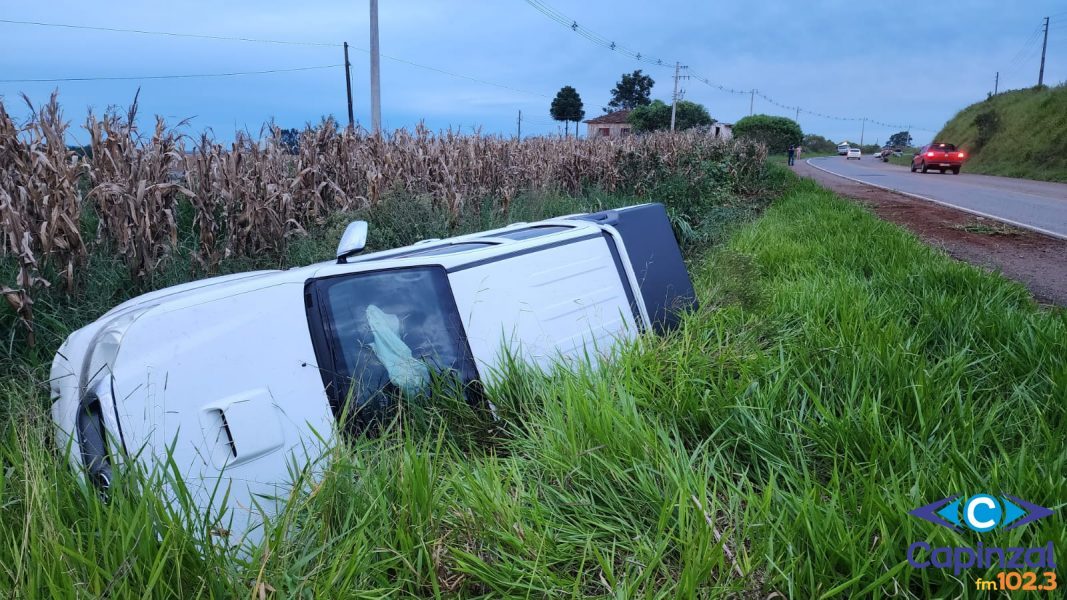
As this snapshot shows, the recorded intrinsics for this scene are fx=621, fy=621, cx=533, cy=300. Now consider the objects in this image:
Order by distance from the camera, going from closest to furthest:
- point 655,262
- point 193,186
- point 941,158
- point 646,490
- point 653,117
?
point 646,490 < point 655,262 < point 193,186 < point 941,158 < point 653,117

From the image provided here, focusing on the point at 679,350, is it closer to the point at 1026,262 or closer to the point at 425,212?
the point at 425,212

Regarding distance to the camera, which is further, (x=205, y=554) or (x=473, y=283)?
(x=473, y=283)

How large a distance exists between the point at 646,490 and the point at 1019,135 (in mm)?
44301

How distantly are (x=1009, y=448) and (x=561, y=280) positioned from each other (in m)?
2.11

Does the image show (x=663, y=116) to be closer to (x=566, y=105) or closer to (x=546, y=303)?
(x=566, y=105)

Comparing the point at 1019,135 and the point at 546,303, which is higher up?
the point at 1019,135

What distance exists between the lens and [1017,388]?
277 cm

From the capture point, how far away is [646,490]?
2.05 metres

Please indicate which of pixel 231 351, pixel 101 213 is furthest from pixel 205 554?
pixel 101 213

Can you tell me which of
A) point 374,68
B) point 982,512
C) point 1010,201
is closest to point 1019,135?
point 1010,201

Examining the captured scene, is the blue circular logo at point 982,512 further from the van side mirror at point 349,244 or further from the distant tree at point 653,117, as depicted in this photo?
the distant tree at point 653,117

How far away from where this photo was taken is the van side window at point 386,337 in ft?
8.62

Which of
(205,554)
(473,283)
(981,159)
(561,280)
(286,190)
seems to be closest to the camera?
(205,554)

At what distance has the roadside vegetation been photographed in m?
1.64
